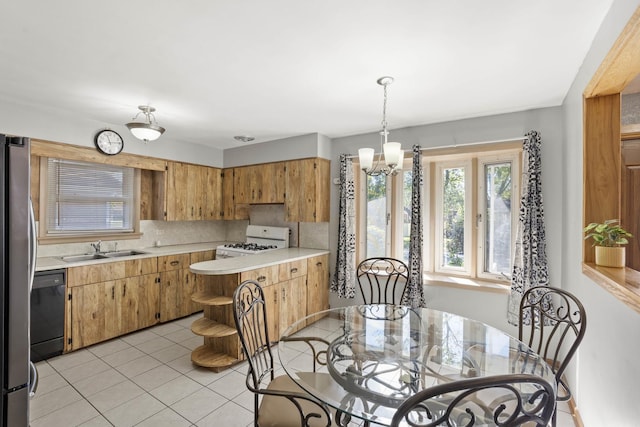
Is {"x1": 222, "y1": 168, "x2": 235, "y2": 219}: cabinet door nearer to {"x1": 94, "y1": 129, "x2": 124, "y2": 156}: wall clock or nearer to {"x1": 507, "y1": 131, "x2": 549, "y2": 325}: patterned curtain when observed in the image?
{"x1": 94, "y1": 129, "x2": 124, "y2": 156}: wall clock

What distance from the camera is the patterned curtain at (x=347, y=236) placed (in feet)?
12.7

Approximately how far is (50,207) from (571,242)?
5.36 meters

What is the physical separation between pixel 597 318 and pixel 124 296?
432 centimetres

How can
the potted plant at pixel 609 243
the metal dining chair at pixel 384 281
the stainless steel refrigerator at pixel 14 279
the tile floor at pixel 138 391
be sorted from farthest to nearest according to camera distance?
the metal dining chair at pixel 384 281 < the tile floor at pixel 138 391 < the potted plant at pixel 609 243 < the stainless steel refrigerator at pixel 14 279

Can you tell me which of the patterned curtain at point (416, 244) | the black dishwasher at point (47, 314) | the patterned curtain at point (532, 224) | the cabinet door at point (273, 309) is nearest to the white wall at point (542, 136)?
the patterned curtain at point (532, 224)

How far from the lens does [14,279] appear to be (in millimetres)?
1172

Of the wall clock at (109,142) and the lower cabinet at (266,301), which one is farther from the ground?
the wall clock at (109,142)

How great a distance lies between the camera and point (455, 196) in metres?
3.55

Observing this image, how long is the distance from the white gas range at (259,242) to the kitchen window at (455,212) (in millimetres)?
1204

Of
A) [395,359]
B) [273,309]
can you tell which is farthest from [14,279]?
[273,309]

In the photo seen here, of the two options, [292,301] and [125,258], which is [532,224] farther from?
[125,258]

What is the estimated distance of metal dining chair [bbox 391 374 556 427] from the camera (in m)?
0.87

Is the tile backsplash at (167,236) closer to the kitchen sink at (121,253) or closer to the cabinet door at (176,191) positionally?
the kitchen sink at (121,253)

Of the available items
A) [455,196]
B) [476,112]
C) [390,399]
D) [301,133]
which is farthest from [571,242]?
[301,133]
